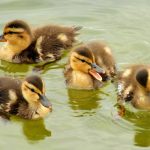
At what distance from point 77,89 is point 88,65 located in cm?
26

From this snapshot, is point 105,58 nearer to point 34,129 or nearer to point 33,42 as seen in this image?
point 33,42

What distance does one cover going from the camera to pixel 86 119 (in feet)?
18.2

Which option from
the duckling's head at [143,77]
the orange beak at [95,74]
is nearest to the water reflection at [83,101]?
the orange beak at [95,74]

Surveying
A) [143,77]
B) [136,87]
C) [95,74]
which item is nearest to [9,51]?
[95,74]

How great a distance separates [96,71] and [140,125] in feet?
2.48

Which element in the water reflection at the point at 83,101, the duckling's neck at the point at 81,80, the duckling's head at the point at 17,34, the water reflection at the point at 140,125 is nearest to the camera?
the water reflection at the point at 140,125

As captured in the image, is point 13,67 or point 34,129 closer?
point 34,129

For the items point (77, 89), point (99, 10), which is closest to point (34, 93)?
point (77, 89)

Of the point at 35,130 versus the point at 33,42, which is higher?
the point at 33,42

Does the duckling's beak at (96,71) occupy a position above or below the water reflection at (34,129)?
above

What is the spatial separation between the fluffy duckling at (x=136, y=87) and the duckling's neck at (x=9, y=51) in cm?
132

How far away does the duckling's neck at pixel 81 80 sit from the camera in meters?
6.03

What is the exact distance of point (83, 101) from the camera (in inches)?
232

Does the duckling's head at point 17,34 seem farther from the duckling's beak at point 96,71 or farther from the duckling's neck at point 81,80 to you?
the duckling's beak at point 96,71
